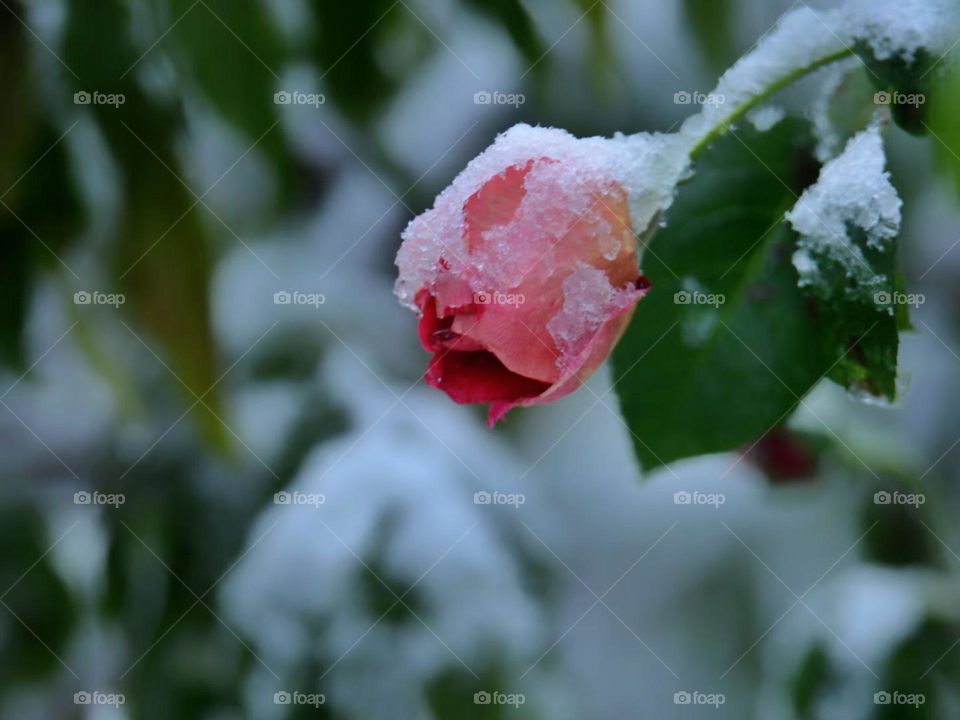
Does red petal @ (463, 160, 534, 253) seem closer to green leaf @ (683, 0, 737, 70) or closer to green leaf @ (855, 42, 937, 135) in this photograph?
green leaf @ (855, 42, 937, 135)

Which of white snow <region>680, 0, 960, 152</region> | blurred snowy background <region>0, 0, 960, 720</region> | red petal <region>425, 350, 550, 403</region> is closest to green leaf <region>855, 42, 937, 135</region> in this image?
white snow <region>680, 0, 960, 152</region>

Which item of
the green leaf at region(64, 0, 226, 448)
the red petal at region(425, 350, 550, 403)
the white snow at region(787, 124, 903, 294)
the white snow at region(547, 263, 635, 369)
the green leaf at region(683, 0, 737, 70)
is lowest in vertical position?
the red petal at region(425, 350, 550, 403)

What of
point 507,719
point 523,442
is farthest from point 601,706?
point 523,442

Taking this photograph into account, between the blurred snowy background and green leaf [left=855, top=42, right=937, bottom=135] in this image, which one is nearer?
green leaf [left=855, top=42, right=937, bottom=135]

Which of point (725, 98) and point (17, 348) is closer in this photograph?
point (725, 98)

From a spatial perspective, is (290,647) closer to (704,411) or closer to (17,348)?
(17,348)
